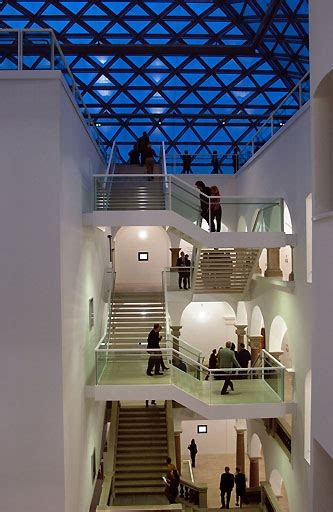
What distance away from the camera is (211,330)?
110 feet

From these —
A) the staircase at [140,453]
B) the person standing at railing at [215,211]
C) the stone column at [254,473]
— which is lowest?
the stone column at [254,473]

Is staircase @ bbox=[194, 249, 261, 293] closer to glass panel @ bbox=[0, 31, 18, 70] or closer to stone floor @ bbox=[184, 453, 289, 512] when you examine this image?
stone floor @ bbox=[184, 453, 289, 512]

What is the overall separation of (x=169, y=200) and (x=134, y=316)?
623 centimetres

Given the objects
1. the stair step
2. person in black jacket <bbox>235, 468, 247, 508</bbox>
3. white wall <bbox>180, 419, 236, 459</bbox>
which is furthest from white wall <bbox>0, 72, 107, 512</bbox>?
white wall <bbox>180, 419, 236, 459</bbox>

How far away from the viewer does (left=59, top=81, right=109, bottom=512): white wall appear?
12.2 metres

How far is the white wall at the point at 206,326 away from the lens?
3341cm

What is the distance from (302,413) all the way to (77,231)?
810 centimetres

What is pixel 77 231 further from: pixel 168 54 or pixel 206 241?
pixel 168 54

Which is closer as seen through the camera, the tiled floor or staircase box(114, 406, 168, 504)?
the tiled floor

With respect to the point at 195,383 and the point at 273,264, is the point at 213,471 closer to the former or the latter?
the point at 273,264

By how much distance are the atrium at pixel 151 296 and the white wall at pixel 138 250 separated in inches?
179

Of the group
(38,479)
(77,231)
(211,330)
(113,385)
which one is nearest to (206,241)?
(77,231)

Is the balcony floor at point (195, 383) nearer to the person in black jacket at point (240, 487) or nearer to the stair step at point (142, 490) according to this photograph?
the stair step at point (142, 490)

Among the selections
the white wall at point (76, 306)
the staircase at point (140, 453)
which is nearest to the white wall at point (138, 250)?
the staircase at point (140, 453)
